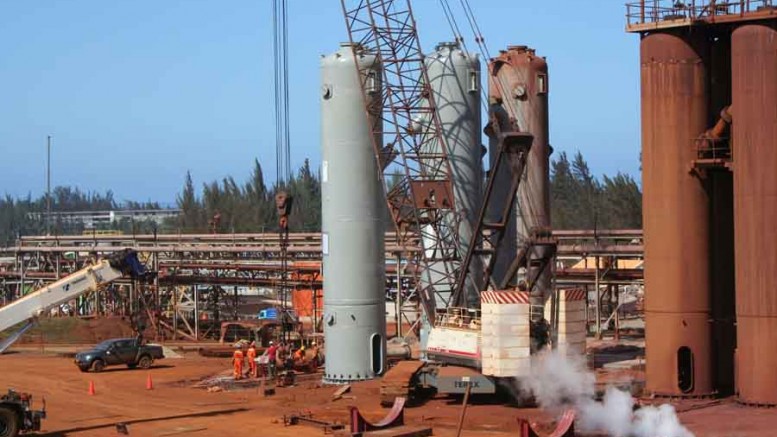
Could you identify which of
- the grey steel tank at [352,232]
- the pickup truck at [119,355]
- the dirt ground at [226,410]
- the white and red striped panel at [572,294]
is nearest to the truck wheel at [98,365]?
the pickup truck at [119,355]

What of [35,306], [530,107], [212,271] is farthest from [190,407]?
[212,271]

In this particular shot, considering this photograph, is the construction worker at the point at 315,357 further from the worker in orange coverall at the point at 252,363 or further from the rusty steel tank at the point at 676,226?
the rusty steel tank at the point at 676,226

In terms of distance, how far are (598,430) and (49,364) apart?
31.1 metres

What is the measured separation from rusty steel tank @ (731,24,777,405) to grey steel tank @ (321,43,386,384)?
1331cm

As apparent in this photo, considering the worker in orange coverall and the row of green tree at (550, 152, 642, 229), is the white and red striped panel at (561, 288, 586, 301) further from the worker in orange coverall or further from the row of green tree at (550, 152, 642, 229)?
the row of green tree at (550, 152, 642, 229)

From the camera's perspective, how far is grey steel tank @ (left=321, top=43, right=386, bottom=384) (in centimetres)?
4231

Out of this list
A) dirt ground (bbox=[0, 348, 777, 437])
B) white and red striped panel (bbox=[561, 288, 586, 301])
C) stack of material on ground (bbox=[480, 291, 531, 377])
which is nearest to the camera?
dirt ground (bbox=[0, 348, 777, 437])

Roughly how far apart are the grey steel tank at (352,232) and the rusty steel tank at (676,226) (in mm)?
10106

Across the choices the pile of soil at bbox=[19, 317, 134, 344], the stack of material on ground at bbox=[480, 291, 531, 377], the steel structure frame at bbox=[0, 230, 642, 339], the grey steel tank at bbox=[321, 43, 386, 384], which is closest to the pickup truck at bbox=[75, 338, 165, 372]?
the steel structure frame at bbox=[0, 230, 642, 339]

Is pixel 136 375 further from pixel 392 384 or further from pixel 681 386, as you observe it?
pixel 681 386

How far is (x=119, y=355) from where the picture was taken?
166 ft

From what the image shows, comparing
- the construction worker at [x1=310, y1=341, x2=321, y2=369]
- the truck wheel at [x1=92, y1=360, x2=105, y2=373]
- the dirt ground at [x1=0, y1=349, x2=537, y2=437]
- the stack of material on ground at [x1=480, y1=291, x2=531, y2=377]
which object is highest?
the stack of material on ground at [x1=480, y1=291, x2=531, y2=377]

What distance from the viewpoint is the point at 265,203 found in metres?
160

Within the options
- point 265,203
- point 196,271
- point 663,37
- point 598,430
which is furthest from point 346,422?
point 265,203
